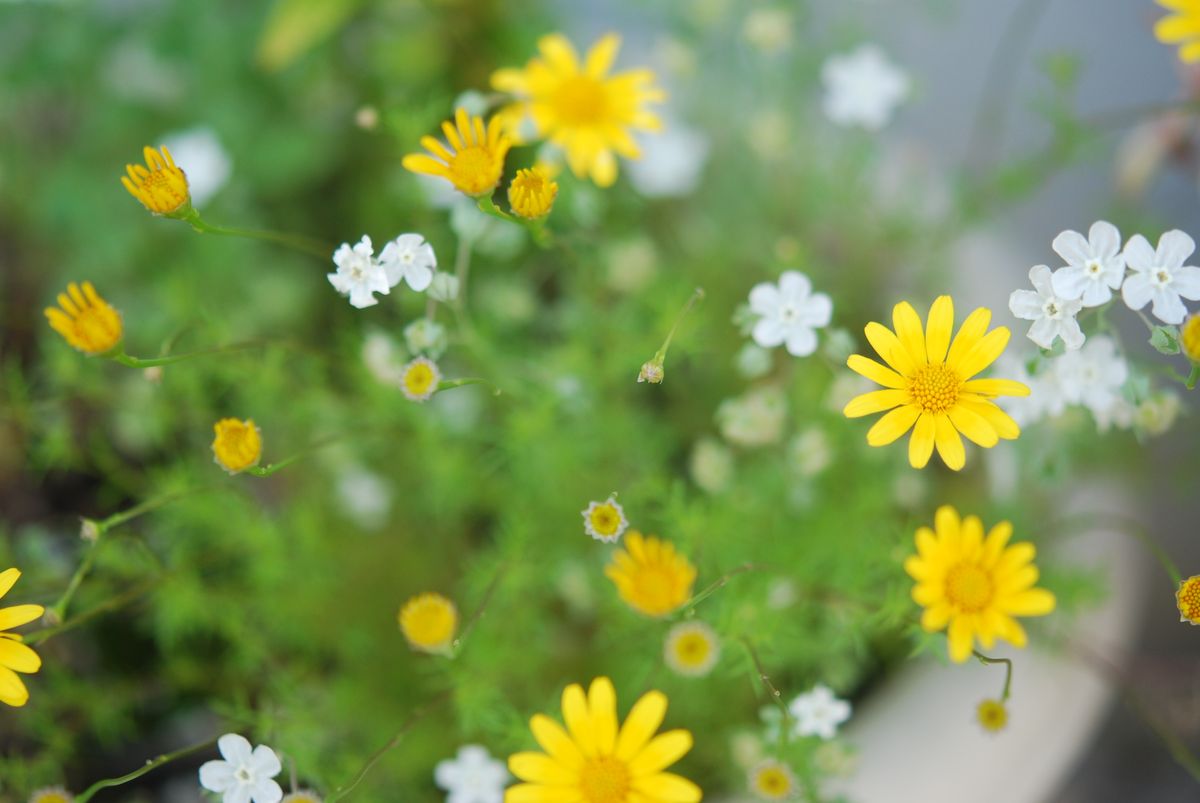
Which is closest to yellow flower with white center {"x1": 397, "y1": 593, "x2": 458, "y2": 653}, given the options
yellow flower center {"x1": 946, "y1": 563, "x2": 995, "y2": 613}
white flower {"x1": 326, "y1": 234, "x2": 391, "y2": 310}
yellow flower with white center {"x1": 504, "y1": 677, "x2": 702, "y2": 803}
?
A: yellow flower with white center {"x1": 504, "y1": 677, "x2": 702, "y2": 803}

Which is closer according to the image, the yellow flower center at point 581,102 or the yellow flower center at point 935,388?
the yellow flower center at point 935,388

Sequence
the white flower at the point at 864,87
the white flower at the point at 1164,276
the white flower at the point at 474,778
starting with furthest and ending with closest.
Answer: the white flower at the point at 864,87 < the white flower at the point at 474,778 < the white flower at the point at 1164,276

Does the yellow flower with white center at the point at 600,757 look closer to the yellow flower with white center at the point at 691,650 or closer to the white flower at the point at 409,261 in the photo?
the yellow flower with white center at the point at 691,650

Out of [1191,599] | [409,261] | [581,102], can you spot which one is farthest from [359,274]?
[1191,599]

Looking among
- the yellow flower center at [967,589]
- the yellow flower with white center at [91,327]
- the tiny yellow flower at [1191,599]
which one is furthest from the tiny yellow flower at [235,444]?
the tiny yellow flower at [1191,599]

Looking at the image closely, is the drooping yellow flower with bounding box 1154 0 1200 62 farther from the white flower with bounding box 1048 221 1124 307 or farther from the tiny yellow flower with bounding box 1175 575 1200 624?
the tiny yellow flower with bounding box 1175 575 1200 624

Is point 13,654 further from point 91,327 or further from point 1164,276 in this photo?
point 1164,276

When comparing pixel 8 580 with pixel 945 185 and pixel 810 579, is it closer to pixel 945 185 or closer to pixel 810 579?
pixel 810 579
